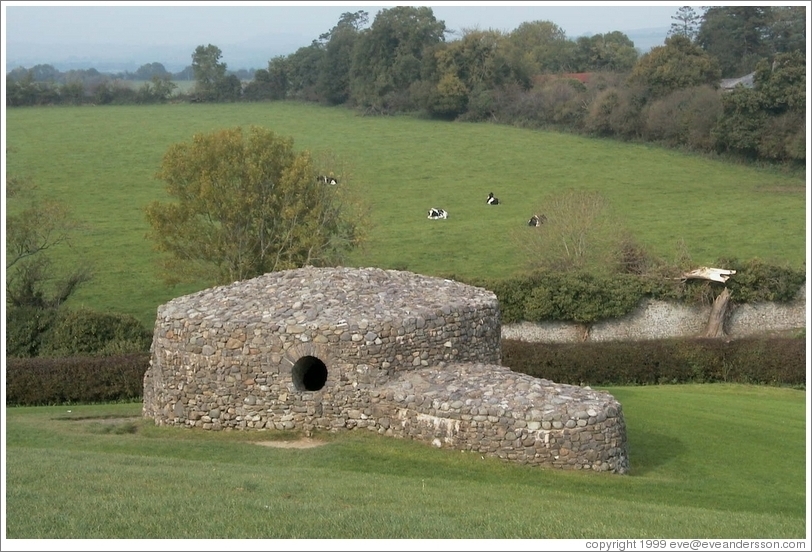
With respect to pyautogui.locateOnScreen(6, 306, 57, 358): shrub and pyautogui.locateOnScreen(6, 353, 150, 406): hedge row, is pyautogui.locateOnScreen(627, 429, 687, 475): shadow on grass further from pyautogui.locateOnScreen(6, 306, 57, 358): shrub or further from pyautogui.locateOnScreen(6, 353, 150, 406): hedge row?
pyautogui.locateOnScreen(6, 306, 57, 358): shrub

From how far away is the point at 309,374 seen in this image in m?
23.3

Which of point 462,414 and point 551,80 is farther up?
point 551,80

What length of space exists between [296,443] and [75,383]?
37.9ft

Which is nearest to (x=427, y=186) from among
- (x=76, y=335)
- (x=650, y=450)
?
(x=76, y=335)

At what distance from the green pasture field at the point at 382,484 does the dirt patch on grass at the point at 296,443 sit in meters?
0.16

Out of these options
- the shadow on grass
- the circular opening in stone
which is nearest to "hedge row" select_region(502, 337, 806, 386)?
the shadow on grass

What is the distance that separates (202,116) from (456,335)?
245 feet

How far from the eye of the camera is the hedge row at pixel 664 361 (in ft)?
111

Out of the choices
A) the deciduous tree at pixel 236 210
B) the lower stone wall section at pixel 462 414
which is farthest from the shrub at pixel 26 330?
the lower stone wall section at pixel 462 414

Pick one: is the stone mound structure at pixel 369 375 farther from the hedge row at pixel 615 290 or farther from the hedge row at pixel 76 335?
the hedge row at pixel 615 290

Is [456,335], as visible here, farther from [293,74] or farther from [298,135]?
[293,74]

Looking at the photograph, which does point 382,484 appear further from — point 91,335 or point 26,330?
point 26,330

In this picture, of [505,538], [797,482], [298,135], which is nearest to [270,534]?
[505,538]

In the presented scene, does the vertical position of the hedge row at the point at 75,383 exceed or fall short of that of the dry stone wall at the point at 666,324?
it exceeds it
